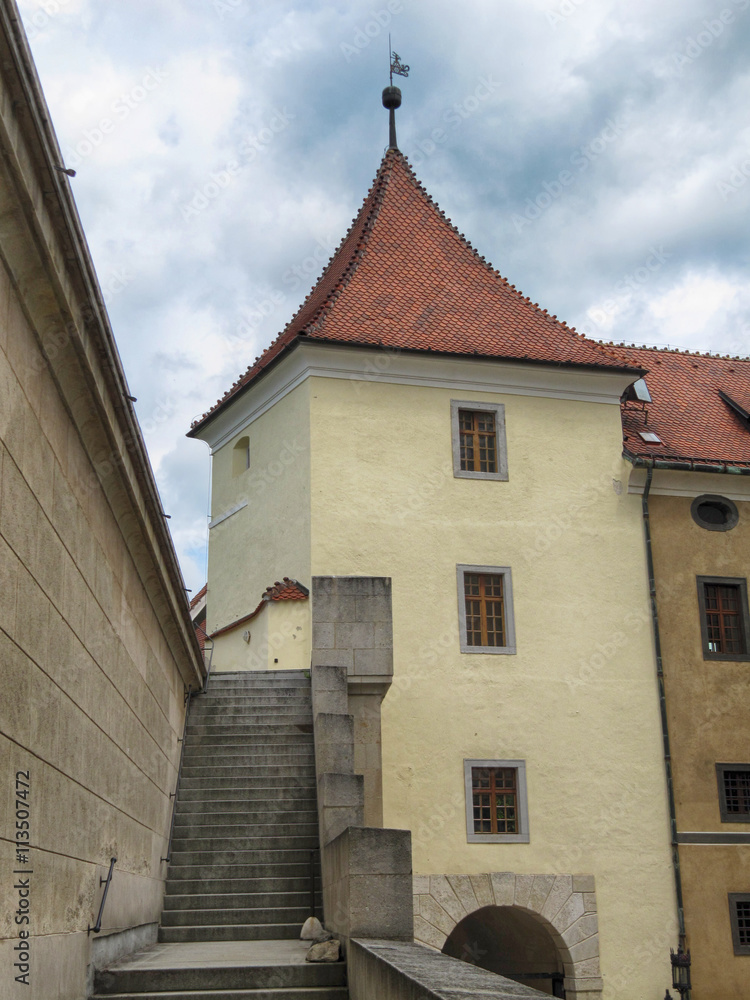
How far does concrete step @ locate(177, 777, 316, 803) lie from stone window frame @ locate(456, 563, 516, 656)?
7.27m

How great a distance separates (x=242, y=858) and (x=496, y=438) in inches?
451

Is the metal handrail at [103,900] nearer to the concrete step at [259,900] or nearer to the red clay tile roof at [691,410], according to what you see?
the concrete step at [259,900]

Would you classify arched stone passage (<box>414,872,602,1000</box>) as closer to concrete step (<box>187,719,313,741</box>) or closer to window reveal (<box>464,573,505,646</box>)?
window reveal (<box>464,573,505,646</box>)

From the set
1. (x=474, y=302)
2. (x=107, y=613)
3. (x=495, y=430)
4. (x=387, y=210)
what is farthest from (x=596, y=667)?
(x=107, y=613)

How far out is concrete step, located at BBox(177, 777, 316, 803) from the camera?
13438 millimetres

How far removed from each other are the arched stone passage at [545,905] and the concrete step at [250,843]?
6753mm

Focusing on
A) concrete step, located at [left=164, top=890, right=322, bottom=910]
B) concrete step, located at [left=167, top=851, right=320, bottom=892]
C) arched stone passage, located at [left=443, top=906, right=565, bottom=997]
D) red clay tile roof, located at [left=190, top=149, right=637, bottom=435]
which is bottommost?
arched stone passage, located at [left=443, top=906, right=565, bottom=997]

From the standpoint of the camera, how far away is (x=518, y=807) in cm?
1991

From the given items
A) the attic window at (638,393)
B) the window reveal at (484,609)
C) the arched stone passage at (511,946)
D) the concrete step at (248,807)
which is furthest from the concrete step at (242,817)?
the attic window at (638,393)

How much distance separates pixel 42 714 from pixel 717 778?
17.1 meters

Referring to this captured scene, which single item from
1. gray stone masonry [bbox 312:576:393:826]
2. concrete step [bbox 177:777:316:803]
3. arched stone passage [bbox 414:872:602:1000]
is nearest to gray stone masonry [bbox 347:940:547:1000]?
concrete step [bbox 177:777:316:803]

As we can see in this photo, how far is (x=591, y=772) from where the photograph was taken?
2044 cm

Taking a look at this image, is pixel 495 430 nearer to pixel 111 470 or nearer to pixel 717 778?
pixel 717 778

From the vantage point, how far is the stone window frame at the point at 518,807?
769 inches
